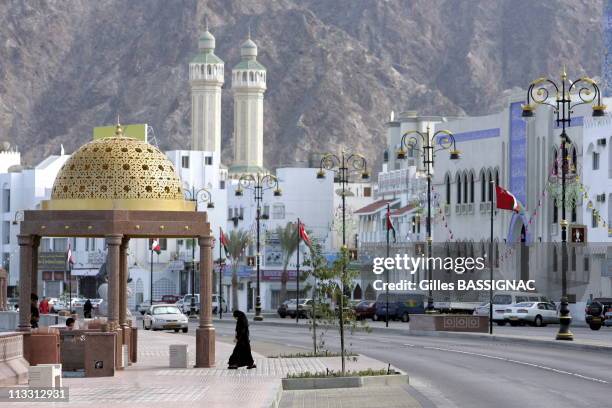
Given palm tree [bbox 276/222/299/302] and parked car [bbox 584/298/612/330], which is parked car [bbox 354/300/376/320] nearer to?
parked car [bbox 584/298/612/330]

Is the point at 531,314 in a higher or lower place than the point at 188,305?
lower

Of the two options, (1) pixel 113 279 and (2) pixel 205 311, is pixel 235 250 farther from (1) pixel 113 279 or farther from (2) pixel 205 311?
(1) pixel 113 279

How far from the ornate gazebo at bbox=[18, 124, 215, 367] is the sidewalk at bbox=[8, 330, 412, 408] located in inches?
69.6

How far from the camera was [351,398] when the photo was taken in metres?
28.7

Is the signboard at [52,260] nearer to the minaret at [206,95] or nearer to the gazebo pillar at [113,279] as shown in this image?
the minaret at [206,95]

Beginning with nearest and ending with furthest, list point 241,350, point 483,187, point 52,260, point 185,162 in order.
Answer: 1. point 241,350
2. point 483,187
3. point 52,260
4. point 185,162

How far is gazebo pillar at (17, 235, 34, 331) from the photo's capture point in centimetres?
3334

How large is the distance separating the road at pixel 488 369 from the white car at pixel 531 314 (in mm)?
16178

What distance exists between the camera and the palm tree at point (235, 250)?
115m

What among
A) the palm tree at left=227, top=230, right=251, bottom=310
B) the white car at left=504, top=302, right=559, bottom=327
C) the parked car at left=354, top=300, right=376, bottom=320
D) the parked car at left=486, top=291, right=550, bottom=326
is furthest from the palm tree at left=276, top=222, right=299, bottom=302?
the white car at left=504, top=302, right=559, bottom=327

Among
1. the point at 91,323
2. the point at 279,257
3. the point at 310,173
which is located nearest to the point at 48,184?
the point at 310,173

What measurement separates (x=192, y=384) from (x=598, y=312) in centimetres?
3955

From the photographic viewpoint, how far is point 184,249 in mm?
132875

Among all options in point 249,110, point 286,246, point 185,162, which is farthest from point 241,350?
point 249,110
